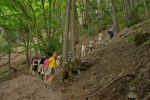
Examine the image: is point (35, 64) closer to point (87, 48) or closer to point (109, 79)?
point (87, 48)

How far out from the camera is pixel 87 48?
26.3 metres

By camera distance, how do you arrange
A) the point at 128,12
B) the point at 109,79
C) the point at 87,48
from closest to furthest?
the point at 109,79
the point at 128,12
the point at 87,48

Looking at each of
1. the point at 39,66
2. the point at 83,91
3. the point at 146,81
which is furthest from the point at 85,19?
the point at 146,81

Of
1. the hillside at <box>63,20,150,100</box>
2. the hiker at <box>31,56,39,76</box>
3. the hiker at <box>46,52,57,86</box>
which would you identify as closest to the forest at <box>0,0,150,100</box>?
the hillside at <box>63,20,150,100</box>

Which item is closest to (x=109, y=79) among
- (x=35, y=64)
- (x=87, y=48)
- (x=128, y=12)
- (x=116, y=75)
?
(x=116, y=75)

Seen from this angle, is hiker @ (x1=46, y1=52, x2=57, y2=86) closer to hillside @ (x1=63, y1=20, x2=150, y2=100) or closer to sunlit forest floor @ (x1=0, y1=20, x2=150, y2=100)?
A: sunlit forest floor @ (x1=0, y1=20, x2=150, y2=100)

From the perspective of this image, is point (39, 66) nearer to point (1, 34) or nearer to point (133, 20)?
point (133, 20)

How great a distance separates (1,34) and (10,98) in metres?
26.4

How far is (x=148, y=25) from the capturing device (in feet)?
49.4

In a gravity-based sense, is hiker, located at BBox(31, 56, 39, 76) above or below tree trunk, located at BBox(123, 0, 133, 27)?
below

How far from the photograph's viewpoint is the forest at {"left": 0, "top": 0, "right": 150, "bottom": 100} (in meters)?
10.4

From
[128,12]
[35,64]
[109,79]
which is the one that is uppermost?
[128,12]

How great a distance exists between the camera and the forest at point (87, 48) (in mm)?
10396

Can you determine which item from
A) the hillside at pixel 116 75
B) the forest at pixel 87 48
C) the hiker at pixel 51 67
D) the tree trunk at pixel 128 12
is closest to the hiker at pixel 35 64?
the forest at pixel 87 48
